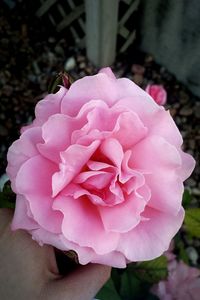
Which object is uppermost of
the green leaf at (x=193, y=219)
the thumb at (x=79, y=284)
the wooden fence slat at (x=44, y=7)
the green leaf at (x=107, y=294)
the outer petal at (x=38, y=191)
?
the outer petal at (x=38, y=191)

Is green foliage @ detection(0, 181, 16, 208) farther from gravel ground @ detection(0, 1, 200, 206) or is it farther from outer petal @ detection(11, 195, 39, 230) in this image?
gravel ground @ detection(0, 1, 200, 206)

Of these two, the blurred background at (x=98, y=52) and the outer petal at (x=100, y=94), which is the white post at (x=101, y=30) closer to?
the blurred background at (x=98, y=52)

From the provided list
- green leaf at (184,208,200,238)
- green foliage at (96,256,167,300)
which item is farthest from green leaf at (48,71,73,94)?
green foliage at (96,256,167,300)

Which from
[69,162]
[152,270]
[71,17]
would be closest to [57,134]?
[69,162]

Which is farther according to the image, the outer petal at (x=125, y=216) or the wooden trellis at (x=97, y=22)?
the wooden trellis at (x=97, y=22)

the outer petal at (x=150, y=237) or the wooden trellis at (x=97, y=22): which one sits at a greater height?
the outer petal at (x=150, y=237)

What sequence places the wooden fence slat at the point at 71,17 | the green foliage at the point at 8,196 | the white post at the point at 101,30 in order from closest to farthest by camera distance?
the green foliage at the point at 8,196 → the white post at the point at 101,30 → the wooden fence slat at the point at 71,17

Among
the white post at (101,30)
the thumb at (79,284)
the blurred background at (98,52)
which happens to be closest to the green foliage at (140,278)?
the thumb at (79,284)
